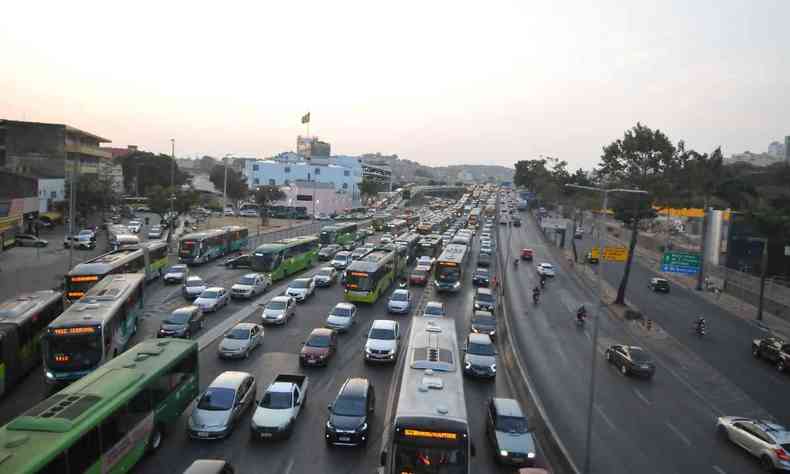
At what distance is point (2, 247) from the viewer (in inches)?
1852

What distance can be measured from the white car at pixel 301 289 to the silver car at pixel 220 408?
57.3 feet

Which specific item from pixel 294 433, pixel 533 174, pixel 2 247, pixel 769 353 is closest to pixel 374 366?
pixel 294 433

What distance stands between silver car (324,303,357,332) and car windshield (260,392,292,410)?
1086 cm

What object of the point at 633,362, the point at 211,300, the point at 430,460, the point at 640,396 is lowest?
the point at 640,396

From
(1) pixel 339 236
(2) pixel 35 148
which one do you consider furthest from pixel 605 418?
(2) pixel 35 148

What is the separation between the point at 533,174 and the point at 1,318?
138 metres

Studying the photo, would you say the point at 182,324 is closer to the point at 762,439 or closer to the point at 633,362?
the point at 633,362

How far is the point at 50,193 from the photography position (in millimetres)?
69875

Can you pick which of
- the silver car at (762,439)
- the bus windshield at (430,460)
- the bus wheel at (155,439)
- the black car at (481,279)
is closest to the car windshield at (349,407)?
the bus windshield at (430,460)

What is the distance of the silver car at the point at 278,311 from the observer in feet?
94.5

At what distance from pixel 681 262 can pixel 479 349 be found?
78.0 ft

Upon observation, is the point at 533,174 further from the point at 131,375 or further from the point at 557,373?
the point at 131,375

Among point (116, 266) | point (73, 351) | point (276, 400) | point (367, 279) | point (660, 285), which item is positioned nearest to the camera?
point (276, 400)

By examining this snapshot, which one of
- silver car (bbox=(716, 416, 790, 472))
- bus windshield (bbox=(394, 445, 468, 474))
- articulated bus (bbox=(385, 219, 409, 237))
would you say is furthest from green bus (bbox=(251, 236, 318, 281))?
articulated bus (bbox=(385, 219, 409, 237))
